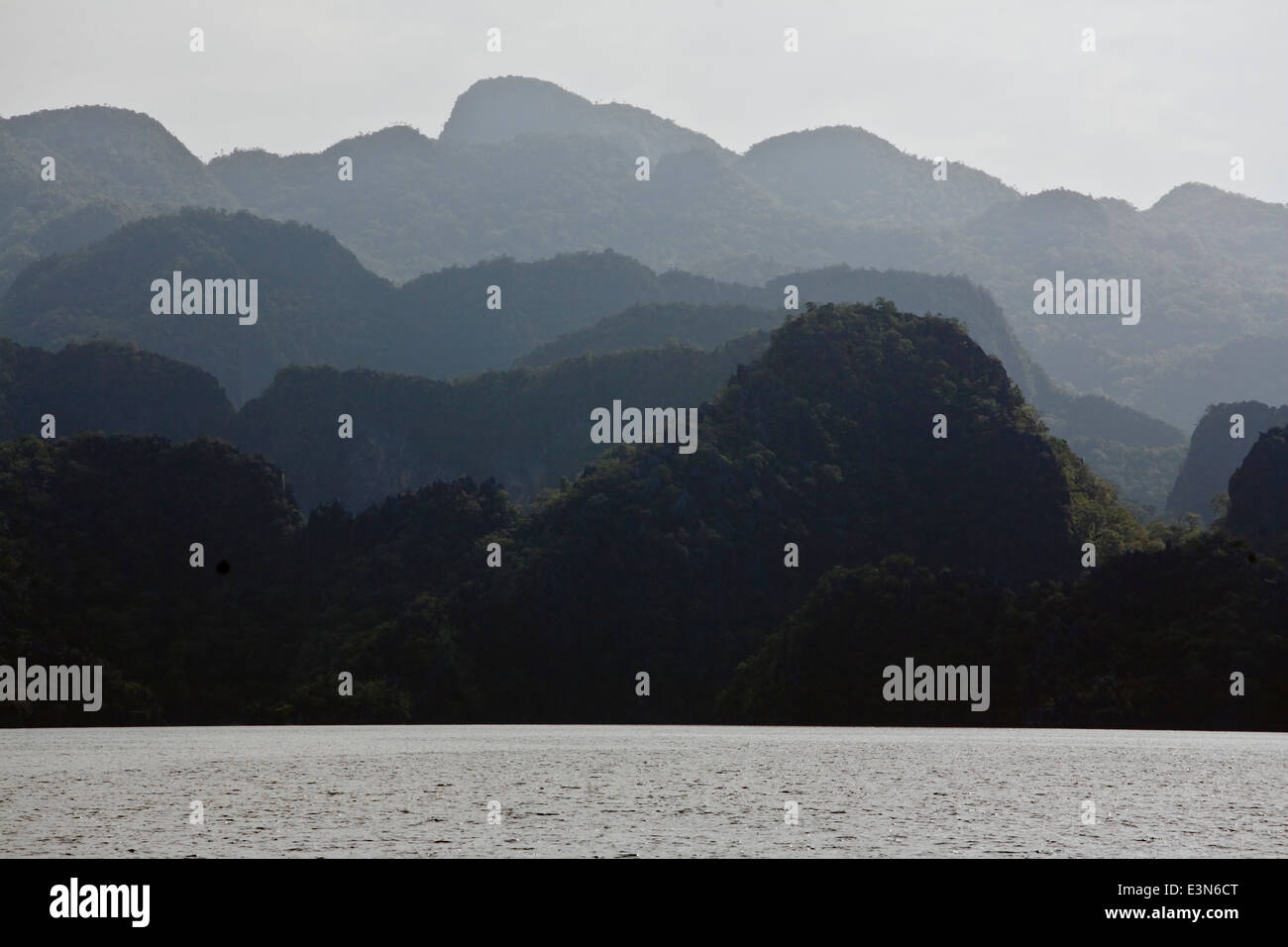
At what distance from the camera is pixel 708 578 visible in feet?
518

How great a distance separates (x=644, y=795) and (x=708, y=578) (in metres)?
88.5

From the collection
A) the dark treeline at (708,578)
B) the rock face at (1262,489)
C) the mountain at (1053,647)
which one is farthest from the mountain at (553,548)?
the rock face at (1262,489)

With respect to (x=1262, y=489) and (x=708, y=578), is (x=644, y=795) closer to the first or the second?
(x=708, y=578)

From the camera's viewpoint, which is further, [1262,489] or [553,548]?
[1262,489]

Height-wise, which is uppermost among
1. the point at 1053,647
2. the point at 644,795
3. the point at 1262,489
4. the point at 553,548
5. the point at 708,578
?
the point at 1262,489

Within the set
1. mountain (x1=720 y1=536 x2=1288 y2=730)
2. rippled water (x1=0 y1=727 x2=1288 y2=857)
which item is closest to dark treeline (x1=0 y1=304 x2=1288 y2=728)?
mountain (x1=720 y1=536 x2=1288 y2=730)

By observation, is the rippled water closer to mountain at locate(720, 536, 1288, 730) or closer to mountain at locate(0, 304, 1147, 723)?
→ mountain at locate(720, 536, 1288, 730)

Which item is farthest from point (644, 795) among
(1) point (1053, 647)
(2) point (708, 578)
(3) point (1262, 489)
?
(3) point (1262, 489)

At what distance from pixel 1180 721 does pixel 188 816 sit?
296ft

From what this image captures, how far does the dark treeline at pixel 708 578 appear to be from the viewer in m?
134

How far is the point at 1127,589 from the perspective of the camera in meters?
134

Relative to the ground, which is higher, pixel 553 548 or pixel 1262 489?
pixel 1262 489
